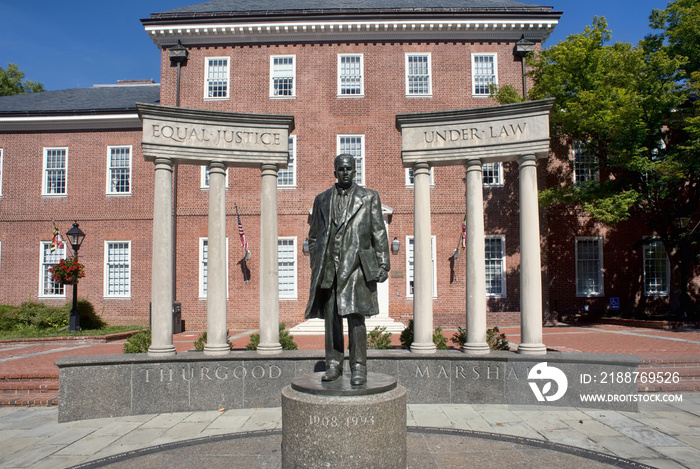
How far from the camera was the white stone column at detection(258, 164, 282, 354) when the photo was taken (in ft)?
28.8

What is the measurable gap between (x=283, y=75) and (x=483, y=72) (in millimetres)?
8658

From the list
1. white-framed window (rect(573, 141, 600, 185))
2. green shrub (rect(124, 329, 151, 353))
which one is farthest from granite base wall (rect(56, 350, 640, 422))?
white-framed window (rect(573, 141, 600, 185))

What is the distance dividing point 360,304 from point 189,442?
121 inches

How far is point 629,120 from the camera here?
16906 mm

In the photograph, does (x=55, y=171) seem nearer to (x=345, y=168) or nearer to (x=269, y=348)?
(x=269, y=348)

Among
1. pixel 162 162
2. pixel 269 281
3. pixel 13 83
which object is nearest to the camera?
pixel 162 162

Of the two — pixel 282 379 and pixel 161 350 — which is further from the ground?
pixel 161 350

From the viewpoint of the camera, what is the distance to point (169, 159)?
8797 millimetres

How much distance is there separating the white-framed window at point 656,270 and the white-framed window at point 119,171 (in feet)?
77.7

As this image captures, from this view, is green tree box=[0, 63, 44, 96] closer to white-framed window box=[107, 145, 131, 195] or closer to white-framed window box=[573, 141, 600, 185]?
white-framed window box=[107, 145, 131, 195]

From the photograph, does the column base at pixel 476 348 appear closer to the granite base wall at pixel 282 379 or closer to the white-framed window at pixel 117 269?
the granite base wall at pixel 282 379

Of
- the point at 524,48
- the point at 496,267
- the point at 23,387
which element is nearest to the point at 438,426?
the point at 23,387

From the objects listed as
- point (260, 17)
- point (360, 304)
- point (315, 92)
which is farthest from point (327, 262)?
point (260, 17)

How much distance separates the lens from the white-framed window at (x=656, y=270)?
21.4 meters
